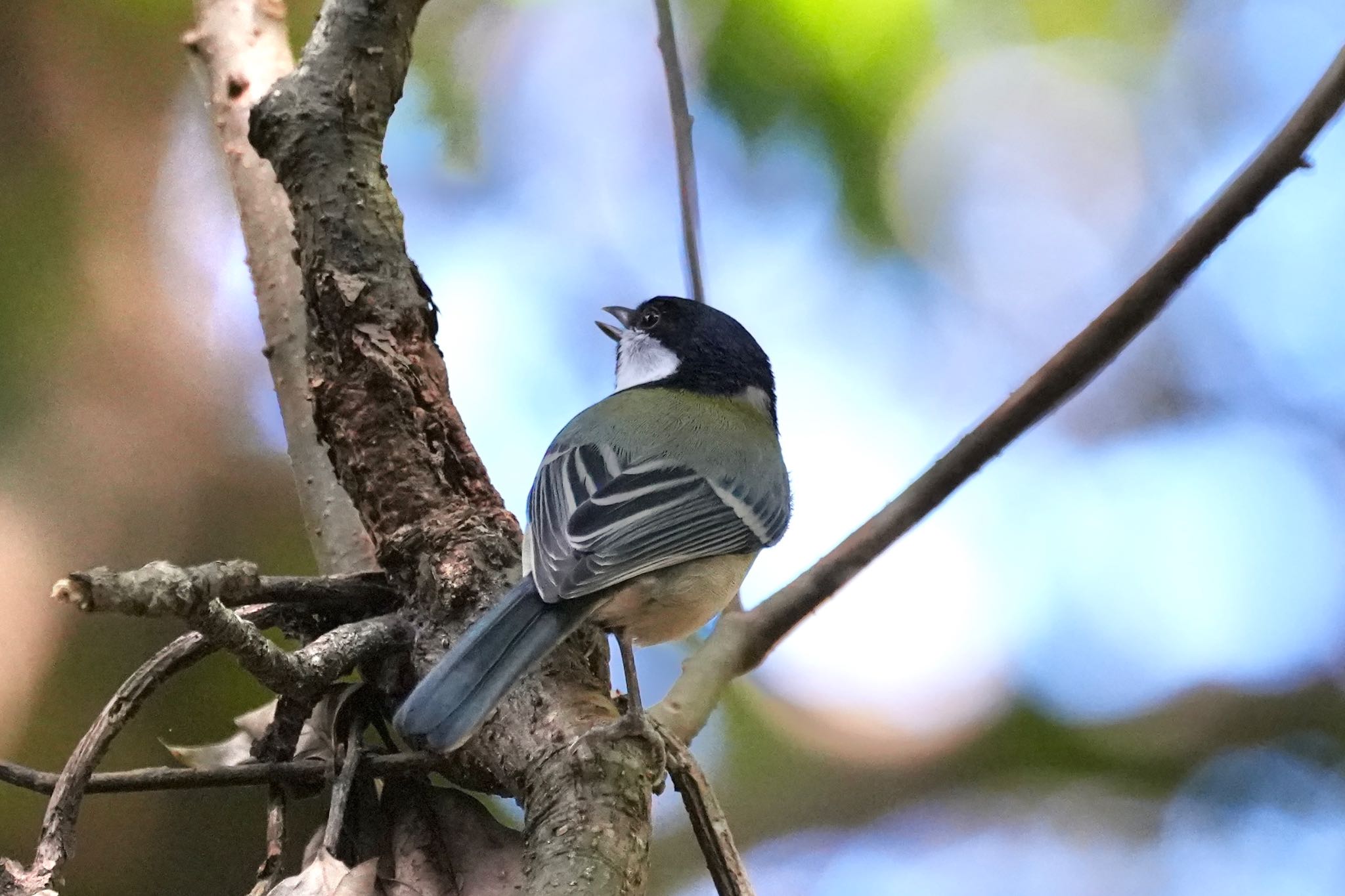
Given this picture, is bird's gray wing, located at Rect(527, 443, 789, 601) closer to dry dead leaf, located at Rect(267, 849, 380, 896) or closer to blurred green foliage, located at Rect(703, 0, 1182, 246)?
dry dead leaf, located at Rect(267, 849, 380, 896)

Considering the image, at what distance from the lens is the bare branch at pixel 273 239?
1740mm

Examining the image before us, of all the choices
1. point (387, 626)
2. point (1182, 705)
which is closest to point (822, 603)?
point (387, 626)

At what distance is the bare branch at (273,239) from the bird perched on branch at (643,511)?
30cm

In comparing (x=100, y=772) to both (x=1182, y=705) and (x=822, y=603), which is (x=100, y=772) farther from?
(x=1182, y=705)

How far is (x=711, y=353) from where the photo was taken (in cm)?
251

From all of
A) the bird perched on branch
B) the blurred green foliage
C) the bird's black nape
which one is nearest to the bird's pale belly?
the bird perched on branch

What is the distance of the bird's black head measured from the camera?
2.49 m

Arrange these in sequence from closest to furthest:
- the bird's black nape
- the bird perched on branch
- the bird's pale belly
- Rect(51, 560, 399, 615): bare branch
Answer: Rect(51, 560, 399, 615): bare branch, the bird perched on branch, the bird's pale belly, the bird's black nape

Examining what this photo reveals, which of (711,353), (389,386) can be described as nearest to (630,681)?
(389,386)

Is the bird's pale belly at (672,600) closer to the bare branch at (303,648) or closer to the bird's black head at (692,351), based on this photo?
the bare branch at (303,648)

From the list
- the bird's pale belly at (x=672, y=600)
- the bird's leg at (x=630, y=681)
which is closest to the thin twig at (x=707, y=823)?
the bird's leg at (x=630, y=681)

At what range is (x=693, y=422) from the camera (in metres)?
2.22

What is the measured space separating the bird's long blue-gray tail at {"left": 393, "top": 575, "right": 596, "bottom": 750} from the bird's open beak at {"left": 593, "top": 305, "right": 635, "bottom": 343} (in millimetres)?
1322

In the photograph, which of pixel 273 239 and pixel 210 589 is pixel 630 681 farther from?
pixel 273 239
